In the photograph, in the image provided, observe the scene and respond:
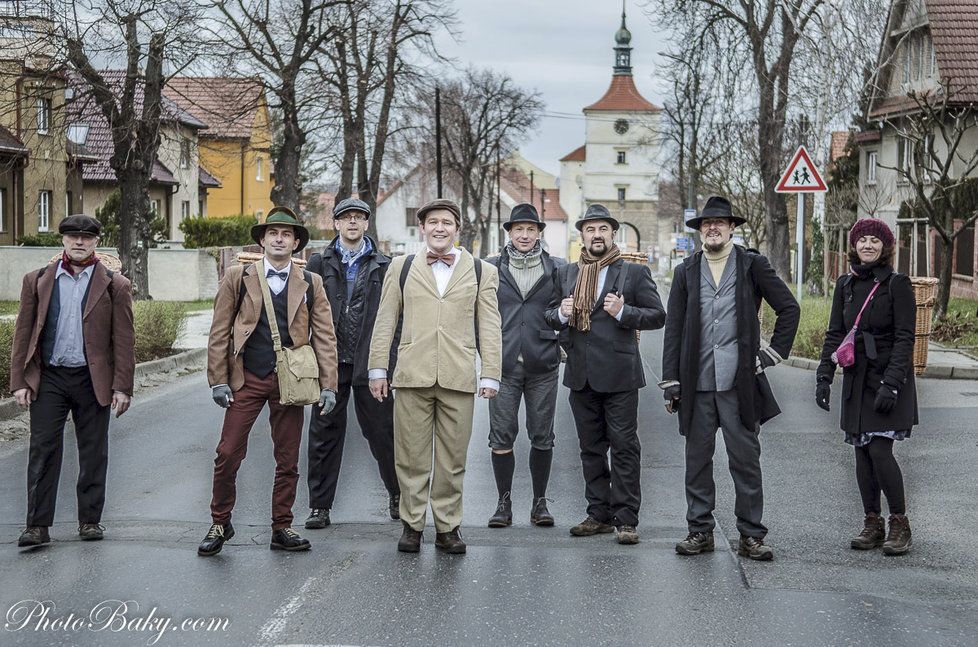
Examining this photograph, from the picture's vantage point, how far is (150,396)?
48.8 ft

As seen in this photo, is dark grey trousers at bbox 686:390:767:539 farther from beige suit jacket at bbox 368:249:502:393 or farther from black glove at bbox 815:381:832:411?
beige suit jacket at bbox 368:249:502:393

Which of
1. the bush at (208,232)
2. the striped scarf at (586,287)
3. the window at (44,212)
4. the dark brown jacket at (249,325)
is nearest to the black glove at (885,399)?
the striped scarf at (586,287)

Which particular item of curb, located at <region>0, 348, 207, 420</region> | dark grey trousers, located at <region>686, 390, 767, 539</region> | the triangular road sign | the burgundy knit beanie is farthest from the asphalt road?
the triangular road sign

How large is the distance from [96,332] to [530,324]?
252 centimetres

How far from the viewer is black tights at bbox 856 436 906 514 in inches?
273

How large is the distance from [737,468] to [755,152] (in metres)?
33.1

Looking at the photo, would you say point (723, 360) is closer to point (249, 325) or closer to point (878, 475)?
point (878, 475)

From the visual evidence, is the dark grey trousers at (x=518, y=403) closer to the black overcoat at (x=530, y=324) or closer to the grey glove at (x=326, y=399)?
the black overcoat at (x=530, y=324)

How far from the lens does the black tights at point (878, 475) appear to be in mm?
6941

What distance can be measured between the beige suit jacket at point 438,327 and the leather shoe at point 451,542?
2.57 ft

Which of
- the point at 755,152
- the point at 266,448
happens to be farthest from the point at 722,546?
the point at 755,152

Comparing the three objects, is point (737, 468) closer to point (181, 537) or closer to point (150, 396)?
point (181, 537)

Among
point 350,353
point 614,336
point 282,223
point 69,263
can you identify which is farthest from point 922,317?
point 69,263

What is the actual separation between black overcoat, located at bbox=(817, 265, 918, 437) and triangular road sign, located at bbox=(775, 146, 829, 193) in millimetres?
11945
